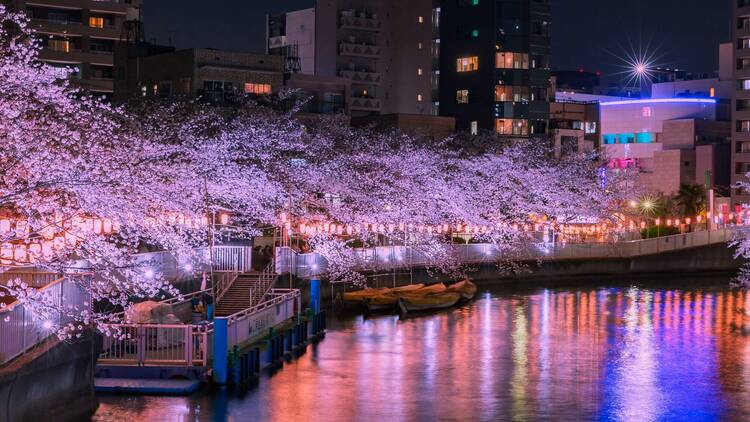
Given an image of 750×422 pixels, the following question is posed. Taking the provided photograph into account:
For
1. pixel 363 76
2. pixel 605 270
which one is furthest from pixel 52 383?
pixel 363 76

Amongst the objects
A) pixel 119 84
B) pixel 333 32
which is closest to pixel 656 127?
pixel 333 32

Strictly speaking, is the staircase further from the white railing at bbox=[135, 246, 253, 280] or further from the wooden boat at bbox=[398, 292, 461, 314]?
the wooden boat at bbox=[398, 292, 461, 314]

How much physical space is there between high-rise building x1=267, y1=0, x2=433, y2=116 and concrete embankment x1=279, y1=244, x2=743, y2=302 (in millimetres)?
39636

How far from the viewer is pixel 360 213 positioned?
53.9 m

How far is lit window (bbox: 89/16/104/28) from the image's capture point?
289ft

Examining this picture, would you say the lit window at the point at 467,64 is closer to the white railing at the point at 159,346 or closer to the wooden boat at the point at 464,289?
the wooden boat at the point at 464,289

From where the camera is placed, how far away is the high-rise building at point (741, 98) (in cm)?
9600

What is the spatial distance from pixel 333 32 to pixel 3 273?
81559mm

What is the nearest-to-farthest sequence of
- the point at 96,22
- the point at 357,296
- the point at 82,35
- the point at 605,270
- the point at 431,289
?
the point at 357,296
the point at 431,289
the point at 605,270
the point at 82,35
the point at 96,22

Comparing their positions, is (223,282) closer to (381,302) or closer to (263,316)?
(263,316)

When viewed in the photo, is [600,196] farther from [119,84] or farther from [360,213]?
[119,84]

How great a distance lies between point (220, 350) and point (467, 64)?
6779cm

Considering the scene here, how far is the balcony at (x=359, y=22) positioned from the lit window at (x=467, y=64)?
14.6 meters

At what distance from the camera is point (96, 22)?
88.4 metres
